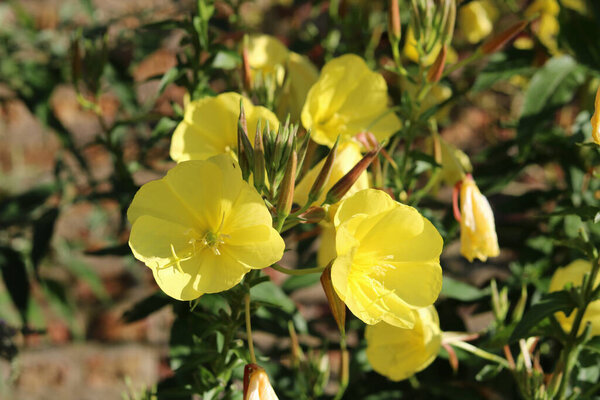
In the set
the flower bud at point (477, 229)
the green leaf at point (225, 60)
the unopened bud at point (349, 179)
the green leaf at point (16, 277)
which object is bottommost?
the green leaf at point (16, 277)

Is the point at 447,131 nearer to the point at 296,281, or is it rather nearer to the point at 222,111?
the point at 296,281

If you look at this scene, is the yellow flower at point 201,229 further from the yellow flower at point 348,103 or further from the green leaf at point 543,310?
the green leaf at point 543,310

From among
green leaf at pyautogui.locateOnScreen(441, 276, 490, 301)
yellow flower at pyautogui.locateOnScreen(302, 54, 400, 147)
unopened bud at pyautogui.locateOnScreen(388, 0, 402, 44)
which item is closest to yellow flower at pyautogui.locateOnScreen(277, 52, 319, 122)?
yellow flower at pyautogui.locateOnScreen(302, 54, 400, 147)

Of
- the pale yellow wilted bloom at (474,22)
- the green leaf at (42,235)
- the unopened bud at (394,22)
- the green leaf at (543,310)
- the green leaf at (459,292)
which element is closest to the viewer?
the green leaf at (543,310)

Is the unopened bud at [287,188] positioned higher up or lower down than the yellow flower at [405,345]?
higher up

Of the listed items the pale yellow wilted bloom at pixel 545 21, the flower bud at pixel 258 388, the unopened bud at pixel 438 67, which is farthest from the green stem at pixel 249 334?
the pale yellow wilted bloom at pixel 545 21

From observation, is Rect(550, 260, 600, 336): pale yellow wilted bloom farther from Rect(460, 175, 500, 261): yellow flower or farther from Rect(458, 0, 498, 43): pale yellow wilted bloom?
Rect(458, 0, 498, 43): pale yellow wilted bloom
